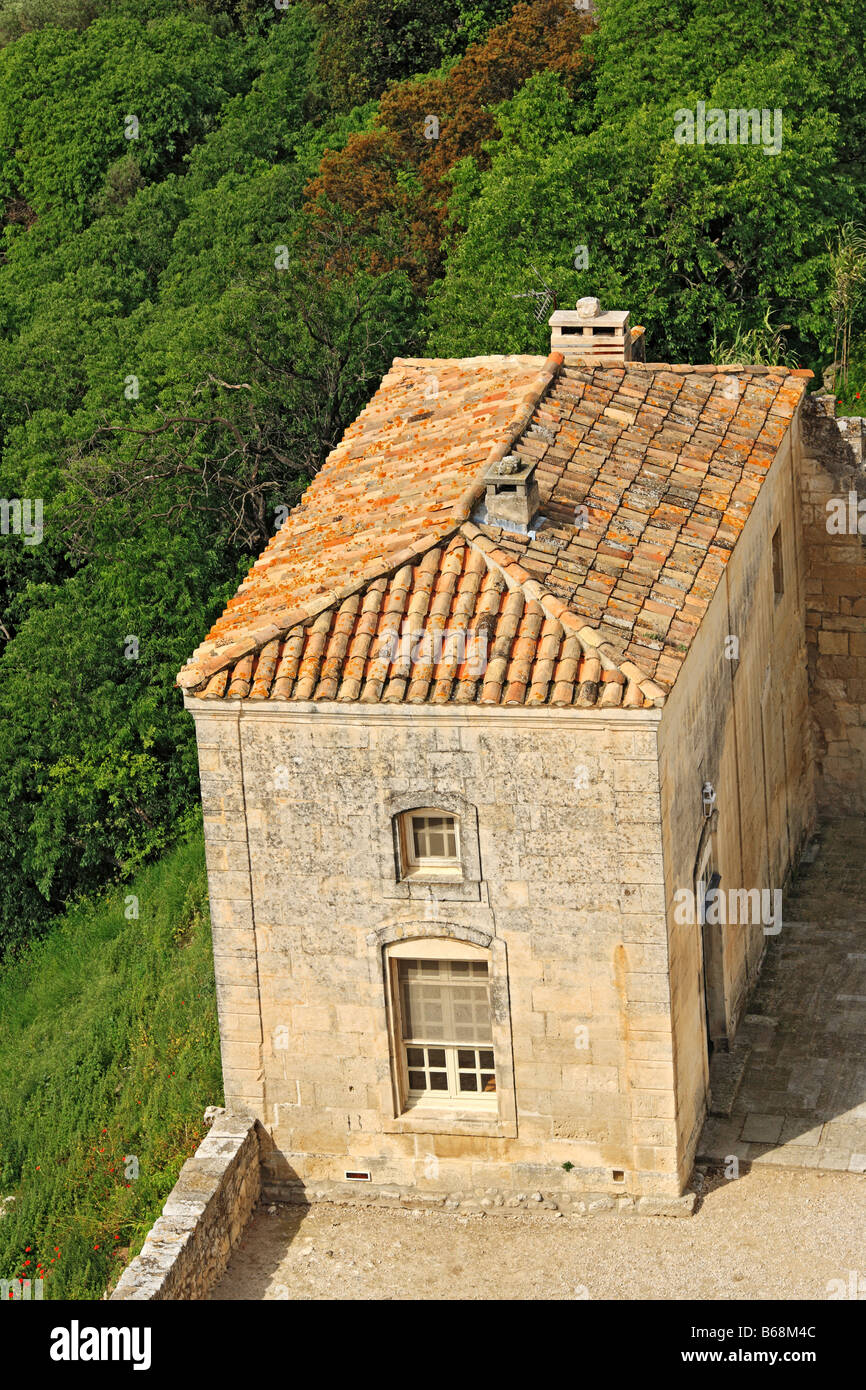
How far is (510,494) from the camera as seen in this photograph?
20.0 metres

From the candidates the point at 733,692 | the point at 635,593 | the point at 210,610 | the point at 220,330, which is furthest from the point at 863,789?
the point at 220,330

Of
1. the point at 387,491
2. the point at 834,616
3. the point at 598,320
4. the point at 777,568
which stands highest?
the point at 598,320

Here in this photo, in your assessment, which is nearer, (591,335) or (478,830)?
(478,830)

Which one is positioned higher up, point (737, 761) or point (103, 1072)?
point (737, 761)

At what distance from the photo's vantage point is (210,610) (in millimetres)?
35219

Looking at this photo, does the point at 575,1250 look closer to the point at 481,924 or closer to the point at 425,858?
the point at 481,924

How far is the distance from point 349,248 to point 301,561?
73.9ft

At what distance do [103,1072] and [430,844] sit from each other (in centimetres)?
935

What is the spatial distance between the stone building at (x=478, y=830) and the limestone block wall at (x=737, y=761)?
10 centimetres

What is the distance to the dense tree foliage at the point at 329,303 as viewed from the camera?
1393 inches

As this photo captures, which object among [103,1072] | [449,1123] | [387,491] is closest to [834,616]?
[387,491]

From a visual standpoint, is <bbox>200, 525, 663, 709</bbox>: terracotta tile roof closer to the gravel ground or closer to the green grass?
the gravel ground

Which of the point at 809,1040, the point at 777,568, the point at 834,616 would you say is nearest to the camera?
the point at 809,1040

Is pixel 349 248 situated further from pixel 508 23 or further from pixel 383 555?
pixel 383 555
